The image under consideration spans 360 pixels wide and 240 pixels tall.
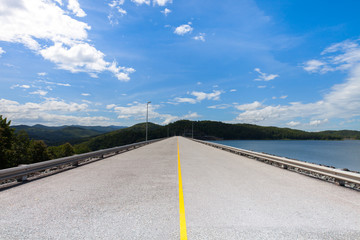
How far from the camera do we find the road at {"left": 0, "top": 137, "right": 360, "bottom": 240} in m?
3.78

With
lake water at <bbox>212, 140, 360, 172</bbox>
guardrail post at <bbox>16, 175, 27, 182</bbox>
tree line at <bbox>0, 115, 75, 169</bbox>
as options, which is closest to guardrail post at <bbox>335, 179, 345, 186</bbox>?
guardrail post at <bbox>16, 175, 27, 182</bbox>

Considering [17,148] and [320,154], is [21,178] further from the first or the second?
[320,154]

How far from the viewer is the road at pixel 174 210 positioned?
3.78 metres

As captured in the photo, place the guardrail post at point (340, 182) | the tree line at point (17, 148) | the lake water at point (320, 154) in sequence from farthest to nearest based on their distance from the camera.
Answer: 1. the tree line at point (17, 148)
2. the lake water at point (320, 154)
3. the guardrail post at point (340, 182)

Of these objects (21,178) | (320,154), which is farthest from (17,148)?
(320,154)

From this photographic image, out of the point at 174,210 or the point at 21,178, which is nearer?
the point at 174,210

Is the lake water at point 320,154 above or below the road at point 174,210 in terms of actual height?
below

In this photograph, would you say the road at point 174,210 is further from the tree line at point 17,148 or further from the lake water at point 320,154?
the tree line at point 17,148

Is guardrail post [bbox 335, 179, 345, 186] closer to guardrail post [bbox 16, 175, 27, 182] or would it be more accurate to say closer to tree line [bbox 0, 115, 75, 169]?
guardrail post [bbox 16, 175, 27, 182]

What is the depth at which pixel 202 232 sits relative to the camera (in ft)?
12.3

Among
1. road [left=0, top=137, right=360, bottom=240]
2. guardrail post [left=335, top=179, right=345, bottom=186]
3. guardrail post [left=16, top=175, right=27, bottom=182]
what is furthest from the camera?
guardrail post [left=16, top=175, right=27, bottom=182]

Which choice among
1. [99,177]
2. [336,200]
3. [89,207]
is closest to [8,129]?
[99,177]

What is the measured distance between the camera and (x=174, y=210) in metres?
4.86

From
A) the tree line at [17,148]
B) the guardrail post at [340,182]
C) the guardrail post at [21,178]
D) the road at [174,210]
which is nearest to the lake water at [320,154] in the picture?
the guardrail post at [340,182]
